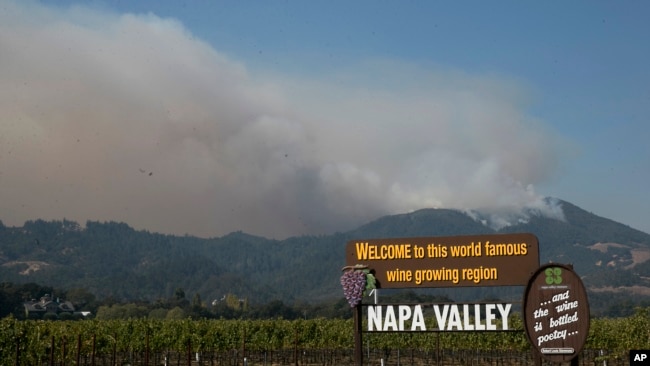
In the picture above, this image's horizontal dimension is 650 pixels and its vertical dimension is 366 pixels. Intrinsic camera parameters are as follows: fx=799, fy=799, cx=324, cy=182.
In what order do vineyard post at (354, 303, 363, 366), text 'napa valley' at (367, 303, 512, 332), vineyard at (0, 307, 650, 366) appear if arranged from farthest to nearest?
vineyard at (0, 307, 650, 366) → vineyard post at (354, 303, 363, 366) → text 'napa valley' at (367, 303, 512, 332)

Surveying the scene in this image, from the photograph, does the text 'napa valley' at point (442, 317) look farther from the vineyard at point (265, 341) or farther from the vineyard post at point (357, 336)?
the vineyard at point (265, 341)

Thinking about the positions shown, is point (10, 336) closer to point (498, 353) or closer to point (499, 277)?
point (499, 277)

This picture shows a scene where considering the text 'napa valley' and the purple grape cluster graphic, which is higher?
the purple grape cluster graphic

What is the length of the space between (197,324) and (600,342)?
37.0m

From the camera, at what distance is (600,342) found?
71.9 m

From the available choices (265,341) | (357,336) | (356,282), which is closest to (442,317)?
(357,336)

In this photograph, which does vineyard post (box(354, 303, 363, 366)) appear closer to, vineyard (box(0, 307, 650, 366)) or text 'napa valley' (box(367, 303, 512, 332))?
text 'napa valley' (box(367, 303, 512, 332))

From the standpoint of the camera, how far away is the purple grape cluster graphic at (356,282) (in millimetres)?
26922

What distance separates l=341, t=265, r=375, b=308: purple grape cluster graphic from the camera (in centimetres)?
2692

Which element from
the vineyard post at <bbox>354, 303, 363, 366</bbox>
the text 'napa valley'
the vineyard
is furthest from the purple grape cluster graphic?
the vineyard

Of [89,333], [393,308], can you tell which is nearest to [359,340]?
[393,308]

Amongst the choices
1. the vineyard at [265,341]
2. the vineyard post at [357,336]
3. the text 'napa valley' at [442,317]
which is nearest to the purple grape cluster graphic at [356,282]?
the vineyard post at [357,336]

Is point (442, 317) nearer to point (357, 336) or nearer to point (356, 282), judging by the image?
point (357, 336)

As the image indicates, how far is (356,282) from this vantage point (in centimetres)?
2694
